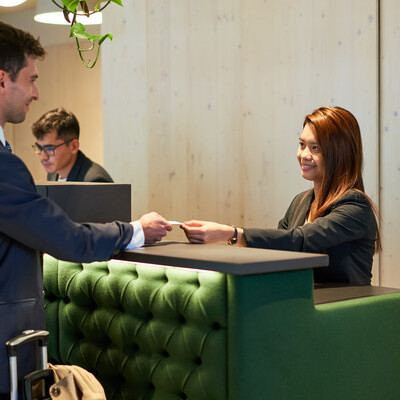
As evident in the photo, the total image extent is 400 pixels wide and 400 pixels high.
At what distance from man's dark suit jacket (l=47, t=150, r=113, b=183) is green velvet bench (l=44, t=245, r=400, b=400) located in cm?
202

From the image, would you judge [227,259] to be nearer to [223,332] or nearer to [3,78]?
[223,332]

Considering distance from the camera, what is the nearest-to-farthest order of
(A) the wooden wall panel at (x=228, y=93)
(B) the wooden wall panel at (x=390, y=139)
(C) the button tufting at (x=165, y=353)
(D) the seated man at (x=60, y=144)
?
(C) the button tufting at (x=165, y=353), (B) the wooden wall panel at (x=390, y=139), (A) the wooden wall panel at (x=228, y=93), (D) the seated man at (x=60, y=144)

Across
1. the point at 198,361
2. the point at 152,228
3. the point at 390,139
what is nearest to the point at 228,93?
the point at 390,139

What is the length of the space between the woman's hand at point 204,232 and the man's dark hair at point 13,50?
0.85 meters

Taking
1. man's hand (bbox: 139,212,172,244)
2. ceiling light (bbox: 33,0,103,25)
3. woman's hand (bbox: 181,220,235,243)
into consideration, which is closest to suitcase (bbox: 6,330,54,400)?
man's hand (bbox: 139,212,172,244)

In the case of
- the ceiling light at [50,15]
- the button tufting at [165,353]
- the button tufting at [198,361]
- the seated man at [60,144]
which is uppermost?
the ceiling light at [50,15]

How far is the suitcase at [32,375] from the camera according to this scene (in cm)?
197

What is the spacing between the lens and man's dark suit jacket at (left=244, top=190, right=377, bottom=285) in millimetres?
2900

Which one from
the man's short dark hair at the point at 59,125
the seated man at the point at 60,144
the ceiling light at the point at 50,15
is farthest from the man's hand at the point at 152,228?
the man's short dark hair at the point at 59,125

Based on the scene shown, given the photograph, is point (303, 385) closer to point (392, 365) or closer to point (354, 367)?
point (354, 367)

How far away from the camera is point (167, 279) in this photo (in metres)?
2.35

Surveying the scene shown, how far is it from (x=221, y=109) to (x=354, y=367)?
3.32 meters

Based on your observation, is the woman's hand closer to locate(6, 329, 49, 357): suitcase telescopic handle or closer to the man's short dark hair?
locate(6, 329, 49, 357): suitcase telescopic handle

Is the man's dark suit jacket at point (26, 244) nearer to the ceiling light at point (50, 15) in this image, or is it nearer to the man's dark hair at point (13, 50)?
the man's dark hair at point (13, 50)
